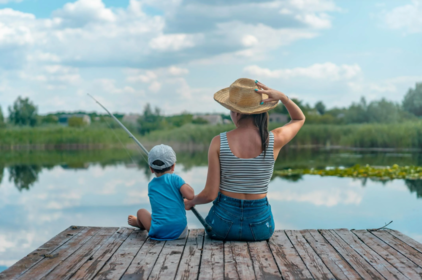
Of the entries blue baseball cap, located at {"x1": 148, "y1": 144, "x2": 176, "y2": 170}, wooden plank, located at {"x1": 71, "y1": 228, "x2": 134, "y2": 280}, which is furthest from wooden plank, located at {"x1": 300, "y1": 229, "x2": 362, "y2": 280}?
wooden plank, located at {"x1": 71, "y1": 228, "x2": 134, "y2": 280}

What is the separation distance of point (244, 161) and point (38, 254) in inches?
49.2

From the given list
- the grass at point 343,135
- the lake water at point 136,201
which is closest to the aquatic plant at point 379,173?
the lake water at point 136,201

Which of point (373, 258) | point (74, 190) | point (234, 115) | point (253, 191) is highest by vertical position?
point (234, 115)

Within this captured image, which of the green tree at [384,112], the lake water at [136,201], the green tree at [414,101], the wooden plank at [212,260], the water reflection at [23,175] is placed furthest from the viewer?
the green tree at [414,101]

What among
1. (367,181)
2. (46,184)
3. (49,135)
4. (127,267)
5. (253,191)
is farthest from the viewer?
(49,135)

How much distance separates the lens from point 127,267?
212 cm

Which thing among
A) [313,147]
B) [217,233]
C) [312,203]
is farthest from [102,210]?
[313,147]

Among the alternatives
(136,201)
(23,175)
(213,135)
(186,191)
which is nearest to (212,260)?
(186,191)

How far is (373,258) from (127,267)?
4.24 ft

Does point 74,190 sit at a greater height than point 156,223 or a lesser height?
lesser

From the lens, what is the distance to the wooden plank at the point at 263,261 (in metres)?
2.00

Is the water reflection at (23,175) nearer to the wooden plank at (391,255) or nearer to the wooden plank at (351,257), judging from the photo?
the wooden plank at (351,257)

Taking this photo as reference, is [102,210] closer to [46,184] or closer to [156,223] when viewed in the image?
[46,184]

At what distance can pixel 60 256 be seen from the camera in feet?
7.70
